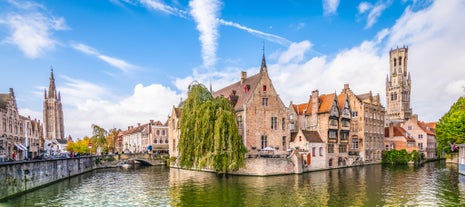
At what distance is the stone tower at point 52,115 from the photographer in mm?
149500

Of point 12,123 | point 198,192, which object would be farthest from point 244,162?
point 12,123

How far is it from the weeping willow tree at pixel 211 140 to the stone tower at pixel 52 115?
133 meters

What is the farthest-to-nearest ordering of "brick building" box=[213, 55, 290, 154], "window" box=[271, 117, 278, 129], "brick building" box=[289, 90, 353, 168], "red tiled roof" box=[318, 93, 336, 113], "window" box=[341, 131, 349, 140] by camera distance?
"window" box=[341, 131, 349, 140] < "red tiled roof" box=[318, 93, 336, 113] < "brick building" box=[289, 90, 353, 168] < "window" box=[271, 117, 278, 129] < "brick building" box=[213, 55, 290, 154]

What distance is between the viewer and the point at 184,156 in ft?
132

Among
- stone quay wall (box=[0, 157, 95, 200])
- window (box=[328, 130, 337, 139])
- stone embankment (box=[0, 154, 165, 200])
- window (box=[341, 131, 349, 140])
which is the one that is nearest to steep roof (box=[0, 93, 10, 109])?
stone embankment (box=[0, 154, 165, 200])

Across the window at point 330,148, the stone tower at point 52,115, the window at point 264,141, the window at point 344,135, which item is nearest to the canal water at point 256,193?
the window at point 264,141

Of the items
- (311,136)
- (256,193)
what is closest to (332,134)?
(311,136)

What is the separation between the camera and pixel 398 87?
133 metres

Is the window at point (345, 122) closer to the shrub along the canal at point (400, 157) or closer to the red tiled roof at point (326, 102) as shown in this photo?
the red tiled roof at point (326, 102)

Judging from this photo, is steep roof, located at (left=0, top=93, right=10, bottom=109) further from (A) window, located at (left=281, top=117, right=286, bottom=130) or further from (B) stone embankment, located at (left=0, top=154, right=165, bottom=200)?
(A) window, located at (left=281, top=117, right=286, bottom=130)

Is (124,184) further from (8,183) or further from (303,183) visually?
(303,183)

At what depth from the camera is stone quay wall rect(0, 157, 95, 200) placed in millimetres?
28203

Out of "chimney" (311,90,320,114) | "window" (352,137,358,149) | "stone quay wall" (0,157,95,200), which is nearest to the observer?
"stone quay wall" (0,157,95,200)

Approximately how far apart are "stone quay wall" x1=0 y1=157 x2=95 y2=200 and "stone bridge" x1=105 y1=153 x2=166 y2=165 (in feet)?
58.0
